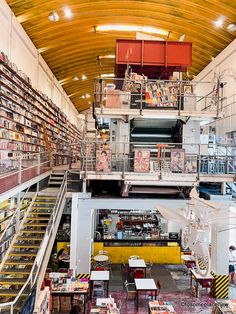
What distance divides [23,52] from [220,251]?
29.9 ft

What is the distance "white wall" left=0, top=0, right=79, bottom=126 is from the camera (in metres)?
8.54

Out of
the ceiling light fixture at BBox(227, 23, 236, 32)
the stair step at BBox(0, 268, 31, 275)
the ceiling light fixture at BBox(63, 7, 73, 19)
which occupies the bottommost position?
the stair step at BBox(0, 268, 31, 275)

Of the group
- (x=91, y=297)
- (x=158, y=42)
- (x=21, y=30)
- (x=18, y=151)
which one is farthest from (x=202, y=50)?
(x=91, y=297)

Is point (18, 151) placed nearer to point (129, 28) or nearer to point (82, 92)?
point (129, 28)

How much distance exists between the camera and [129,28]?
1302 centimetres

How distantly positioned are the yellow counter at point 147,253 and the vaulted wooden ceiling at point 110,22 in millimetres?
8623

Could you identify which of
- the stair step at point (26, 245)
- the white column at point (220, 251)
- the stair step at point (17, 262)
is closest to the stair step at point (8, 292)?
the stair step at point (17, 262)

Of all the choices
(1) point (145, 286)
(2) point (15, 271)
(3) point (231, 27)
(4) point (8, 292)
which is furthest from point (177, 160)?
(3) point (231, 27)

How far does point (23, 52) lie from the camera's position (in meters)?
10.4

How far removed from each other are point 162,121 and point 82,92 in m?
14.6

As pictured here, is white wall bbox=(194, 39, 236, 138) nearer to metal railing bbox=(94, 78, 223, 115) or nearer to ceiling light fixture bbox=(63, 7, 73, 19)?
metal railing bbox=(94, 78, 223, 115)

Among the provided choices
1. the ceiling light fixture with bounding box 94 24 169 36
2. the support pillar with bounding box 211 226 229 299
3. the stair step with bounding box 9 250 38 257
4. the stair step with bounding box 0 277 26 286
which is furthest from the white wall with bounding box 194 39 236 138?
the stair step with bounding box 0 277 26 286

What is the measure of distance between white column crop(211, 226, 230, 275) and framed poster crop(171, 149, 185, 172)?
2634 millimetres

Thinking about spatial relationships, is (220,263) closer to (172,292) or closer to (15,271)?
(172,292)
